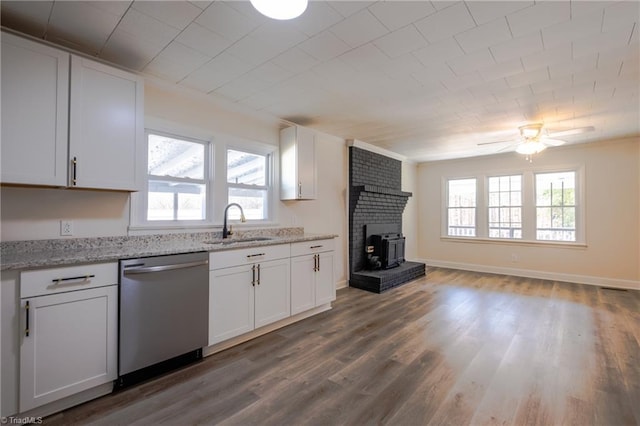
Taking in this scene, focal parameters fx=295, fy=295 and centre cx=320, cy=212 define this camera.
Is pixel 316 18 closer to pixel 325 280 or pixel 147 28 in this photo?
pixel 147 28

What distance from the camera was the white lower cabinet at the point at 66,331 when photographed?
67.1 inches

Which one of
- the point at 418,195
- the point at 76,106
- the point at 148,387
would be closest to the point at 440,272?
the point at 418,195

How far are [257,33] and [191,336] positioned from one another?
93.2 inches

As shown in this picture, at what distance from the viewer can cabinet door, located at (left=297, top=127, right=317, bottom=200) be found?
386cm

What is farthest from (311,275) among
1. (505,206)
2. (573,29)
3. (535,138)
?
(505,206)

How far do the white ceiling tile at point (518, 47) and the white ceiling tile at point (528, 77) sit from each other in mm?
389

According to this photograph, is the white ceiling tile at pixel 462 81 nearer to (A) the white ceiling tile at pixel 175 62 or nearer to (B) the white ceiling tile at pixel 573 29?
(B) the white ceiling tile at pixel 573 29

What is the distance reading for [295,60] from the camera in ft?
8.02

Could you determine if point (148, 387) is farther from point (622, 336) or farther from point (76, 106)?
point (622, 336)

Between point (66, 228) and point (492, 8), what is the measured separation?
338 cm

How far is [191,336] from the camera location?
2398 mm

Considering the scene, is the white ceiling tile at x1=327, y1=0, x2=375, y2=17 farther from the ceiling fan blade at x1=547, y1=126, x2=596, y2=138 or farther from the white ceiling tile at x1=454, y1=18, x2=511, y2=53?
the ceiling fan blade at x1=547, y1=126, x2=596, y2=138

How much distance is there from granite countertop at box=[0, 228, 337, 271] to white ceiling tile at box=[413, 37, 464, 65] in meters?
2.11

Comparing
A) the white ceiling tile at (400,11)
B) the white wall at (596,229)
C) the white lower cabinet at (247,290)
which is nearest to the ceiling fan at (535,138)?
the white wall at (596,229)
